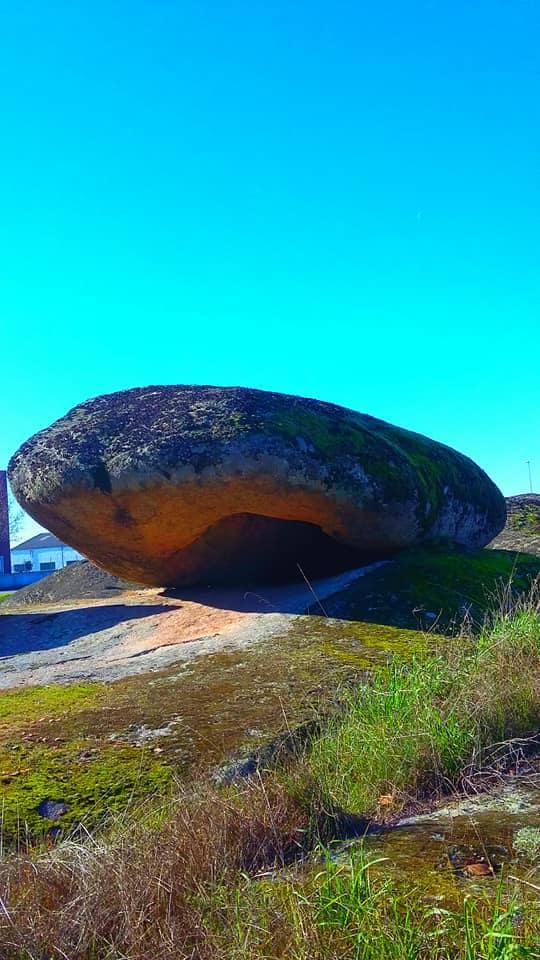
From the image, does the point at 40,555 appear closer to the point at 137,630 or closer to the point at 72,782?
the point at 137,630

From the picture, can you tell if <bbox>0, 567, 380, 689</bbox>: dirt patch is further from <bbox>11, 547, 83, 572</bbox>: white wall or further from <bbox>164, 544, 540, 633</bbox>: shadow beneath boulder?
<bbox>11, 547, 83, 572</bbox>: white wall

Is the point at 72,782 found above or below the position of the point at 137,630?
below

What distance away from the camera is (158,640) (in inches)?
315

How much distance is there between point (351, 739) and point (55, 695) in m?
2.74

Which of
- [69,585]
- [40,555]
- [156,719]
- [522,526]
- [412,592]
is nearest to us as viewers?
[156,719]

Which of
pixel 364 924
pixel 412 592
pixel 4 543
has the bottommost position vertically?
pixel 364 924

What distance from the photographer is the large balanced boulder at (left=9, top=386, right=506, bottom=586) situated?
8719mm

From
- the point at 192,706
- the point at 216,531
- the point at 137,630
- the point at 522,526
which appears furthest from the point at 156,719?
the point at 522,526

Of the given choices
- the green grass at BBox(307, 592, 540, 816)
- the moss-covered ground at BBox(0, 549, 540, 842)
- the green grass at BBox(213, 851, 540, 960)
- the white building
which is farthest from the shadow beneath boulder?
the white building

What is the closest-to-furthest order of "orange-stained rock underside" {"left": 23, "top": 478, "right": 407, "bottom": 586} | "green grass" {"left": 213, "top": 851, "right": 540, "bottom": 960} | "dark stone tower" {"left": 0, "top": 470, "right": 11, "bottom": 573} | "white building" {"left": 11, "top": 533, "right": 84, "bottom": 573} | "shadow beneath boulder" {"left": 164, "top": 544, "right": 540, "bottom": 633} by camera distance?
"green grass" {"left": 213, "top": 851, "right": 540, "bottom": 960}, "shadow beneath boulder" {"left": 164, "top": 544, "right": 540, "bottom": 633}, "orange-stained rock underside" {"left": 23, "top": 478, "right": 407, "bottom": 586}, "dark stone tower" {"left": 0, "top": 470, "right": 11, "bottom": 573}, "white building" {"left": 11, "top": 533, "right": 84, "bottom": 573}

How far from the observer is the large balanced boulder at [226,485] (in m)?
8.72

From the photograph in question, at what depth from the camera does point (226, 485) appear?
8.67 meters

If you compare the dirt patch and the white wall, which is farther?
the white wall

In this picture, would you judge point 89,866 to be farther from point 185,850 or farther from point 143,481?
point 143,481
